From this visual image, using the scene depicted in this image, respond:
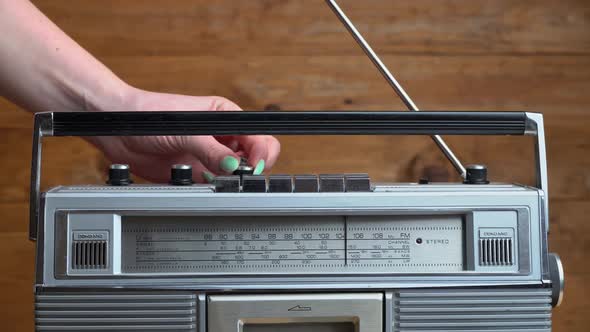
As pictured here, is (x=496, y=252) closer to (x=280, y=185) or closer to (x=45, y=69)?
(x=280, y=185)

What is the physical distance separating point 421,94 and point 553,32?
235 millimetres

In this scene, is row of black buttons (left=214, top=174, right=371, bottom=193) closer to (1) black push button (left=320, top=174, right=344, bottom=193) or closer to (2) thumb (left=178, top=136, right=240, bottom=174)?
(1) black push button (left=320, top=174, right=344, bottom=193)

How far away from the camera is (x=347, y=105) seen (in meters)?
1.15

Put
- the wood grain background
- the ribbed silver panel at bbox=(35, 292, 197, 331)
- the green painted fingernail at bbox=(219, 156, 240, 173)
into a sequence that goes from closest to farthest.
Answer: the ribbed silver panel at bbox=(35, 292, 197, 331), the green painted fingernail at bbox=(219, 156, 240, 173), the wood grain background

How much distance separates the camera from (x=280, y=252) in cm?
63

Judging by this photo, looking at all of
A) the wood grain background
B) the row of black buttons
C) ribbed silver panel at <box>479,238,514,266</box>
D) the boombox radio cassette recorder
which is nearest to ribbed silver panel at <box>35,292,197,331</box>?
the boombox radio cassette recorder

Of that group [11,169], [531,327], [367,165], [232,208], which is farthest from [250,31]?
[531,327]

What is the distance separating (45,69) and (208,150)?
214mm

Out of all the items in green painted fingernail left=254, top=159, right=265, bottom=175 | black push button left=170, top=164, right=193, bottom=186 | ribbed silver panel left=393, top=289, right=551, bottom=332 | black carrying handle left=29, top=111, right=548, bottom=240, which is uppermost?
black carrying handle left=29, top=111, right=548, bottom=240

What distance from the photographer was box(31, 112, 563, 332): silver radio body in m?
0.62

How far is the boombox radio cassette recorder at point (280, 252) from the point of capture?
0.62 meters

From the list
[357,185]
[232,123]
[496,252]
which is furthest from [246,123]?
[496,252]

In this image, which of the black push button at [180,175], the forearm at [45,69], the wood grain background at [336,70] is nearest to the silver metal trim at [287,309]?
the black push button at [180,175]

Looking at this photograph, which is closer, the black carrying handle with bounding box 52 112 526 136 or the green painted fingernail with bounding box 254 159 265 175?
the black carrying handle with bounding box 52 112 526 136
